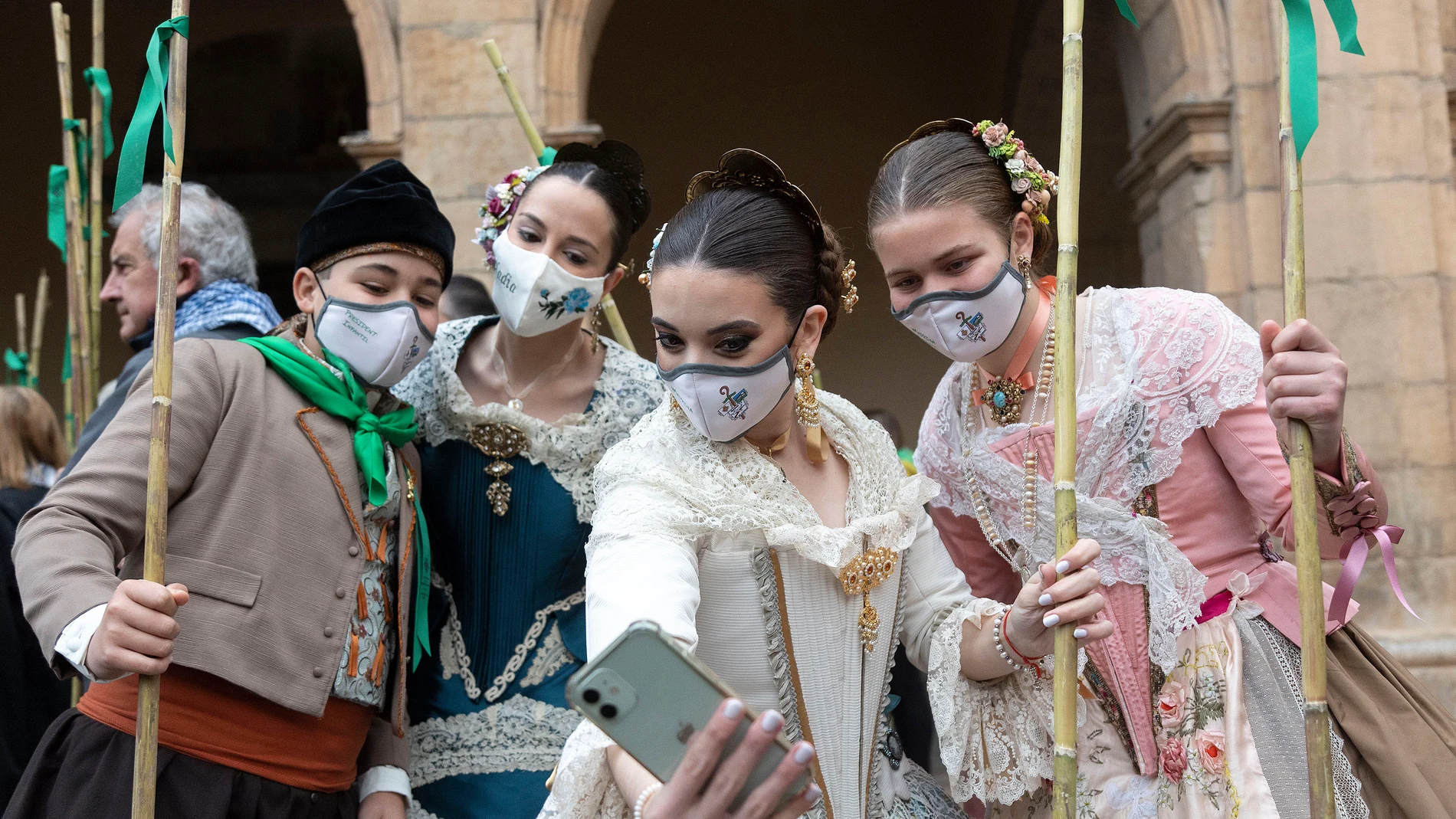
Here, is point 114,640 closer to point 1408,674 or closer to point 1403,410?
point 1408,674

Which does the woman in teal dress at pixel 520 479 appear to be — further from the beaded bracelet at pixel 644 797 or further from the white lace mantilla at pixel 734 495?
the beaded bracelet at pixel 644 797

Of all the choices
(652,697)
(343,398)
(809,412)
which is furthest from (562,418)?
(652,697)

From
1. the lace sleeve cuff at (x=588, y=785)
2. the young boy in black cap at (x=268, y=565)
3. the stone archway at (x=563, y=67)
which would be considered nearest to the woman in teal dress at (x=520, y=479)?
the young boy in black cap at (x=268, y=565)

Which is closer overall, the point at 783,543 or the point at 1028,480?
the point at 783,543

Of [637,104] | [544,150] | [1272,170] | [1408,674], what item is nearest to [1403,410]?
[1272,170]

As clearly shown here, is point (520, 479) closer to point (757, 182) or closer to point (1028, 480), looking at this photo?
point (757, 182)

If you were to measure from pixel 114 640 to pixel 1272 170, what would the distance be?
15.8 ft

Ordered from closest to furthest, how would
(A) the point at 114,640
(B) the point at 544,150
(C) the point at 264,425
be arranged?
(A) the point at 114,640 → (C) the point at 264,425 → (B) the point at 544,150

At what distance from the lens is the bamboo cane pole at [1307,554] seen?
139cm

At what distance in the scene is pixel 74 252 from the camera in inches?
125

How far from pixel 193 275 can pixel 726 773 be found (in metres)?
2.48

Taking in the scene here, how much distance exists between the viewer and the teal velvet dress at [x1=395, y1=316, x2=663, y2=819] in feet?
7.38

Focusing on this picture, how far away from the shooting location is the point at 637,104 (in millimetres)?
8578

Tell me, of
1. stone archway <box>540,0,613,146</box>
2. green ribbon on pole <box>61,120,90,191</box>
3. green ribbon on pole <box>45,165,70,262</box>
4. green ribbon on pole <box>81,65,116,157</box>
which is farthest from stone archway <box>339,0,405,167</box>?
green ribbon on pole <box>81,65,116,157</box>
